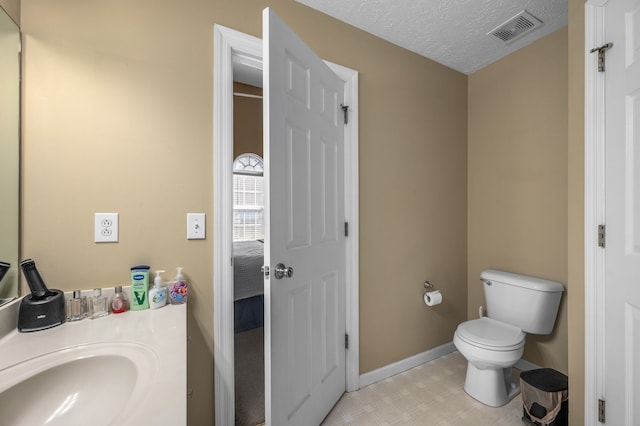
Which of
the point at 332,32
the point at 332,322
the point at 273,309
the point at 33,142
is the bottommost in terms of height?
the point at 332,322

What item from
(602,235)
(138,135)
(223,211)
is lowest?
(602,235)

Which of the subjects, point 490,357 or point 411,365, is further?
point 411,365

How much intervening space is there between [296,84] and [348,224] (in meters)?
0.93

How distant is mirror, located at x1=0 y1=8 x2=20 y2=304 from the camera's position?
979 mm

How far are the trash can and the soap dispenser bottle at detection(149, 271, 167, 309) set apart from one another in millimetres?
1979

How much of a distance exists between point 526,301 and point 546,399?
584 mm

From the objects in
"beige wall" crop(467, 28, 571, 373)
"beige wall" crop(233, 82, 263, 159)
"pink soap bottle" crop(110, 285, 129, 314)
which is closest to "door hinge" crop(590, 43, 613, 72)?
"beige wall" crop(467, 28, 571, 373)

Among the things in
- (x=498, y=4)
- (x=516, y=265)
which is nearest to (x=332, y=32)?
(x=498, y=4)

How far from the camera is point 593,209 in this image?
123 cm

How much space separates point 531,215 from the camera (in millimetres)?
2027

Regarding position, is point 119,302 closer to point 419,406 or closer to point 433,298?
point 419,406

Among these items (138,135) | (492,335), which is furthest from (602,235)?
(138,135)

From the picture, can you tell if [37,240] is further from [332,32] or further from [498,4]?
[498,4]

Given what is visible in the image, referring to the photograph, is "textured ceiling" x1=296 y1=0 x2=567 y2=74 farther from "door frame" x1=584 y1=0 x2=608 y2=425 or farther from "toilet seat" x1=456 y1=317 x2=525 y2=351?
"toilet seat" x1=456 y1=317 x2=525 y2=351
